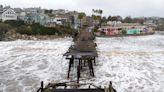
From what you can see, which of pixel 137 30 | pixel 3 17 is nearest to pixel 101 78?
pixel 3 17

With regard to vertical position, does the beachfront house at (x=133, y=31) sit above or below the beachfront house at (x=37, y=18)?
below

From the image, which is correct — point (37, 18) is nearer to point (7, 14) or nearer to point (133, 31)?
point (7, 14)

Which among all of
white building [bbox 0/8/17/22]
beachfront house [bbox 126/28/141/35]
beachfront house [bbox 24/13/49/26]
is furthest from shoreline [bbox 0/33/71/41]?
beachfront house [bbox 126/28/141/35]

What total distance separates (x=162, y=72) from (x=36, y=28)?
5126cm

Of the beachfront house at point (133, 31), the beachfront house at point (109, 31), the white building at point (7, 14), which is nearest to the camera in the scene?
the white building at point (7, 14)

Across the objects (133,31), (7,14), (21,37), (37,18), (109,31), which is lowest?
(133,31)

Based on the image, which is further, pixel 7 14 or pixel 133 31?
pixel 133 31

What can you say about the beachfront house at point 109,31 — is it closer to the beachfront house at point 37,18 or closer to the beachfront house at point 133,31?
the beachfront house at point 133,31

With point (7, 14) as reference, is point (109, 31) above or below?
below

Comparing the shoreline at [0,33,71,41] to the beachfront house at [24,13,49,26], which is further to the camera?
the beachfront house at [24,13,49,26]

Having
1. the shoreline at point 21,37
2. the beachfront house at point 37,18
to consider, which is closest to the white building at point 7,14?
the beachfront house at point 37,18

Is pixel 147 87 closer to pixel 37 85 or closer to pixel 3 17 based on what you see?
pixel 37 85

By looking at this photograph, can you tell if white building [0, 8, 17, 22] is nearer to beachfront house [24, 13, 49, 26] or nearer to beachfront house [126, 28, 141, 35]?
beachfront house [24, 13, 49, 26]

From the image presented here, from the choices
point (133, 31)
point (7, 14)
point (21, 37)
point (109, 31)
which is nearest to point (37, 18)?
point (7, 14)
